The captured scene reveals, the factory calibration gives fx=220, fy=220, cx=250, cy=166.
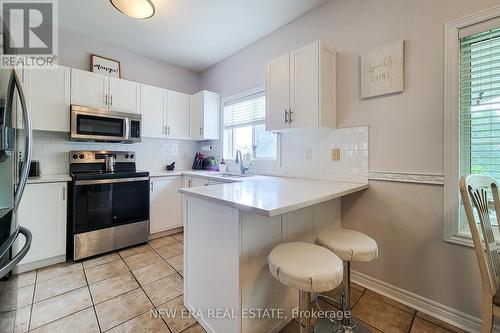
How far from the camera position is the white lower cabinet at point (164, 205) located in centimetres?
301

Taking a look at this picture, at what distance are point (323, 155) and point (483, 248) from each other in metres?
1.34

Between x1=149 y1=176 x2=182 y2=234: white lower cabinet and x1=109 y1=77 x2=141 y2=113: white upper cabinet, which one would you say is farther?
x1=149 y1=176 x2=182 y2=234: white lower cabinet

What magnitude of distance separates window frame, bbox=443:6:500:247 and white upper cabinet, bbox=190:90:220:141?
283 centimetres

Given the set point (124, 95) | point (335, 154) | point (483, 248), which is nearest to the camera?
point (483, 248)

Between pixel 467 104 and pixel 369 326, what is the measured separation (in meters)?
1.68

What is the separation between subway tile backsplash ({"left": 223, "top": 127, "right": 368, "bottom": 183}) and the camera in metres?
2.03

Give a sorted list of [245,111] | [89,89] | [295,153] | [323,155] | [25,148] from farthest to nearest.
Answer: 1. [245,111]
2. [89,89]
3. [295,153]
4. [323,155]
5. [25,148]

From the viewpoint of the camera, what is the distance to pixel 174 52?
11.1ft

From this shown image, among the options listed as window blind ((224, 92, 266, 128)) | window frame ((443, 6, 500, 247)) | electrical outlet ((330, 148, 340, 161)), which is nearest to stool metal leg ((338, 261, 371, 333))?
window frame ((443, 6, 500, 247))

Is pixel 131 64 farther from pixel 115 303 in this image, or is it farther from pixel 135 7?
pixel 115 303

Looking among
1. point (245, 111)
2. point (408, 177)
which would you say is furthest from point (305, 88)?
point (245, 111)

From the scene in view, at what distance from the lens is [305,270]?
3.45ft

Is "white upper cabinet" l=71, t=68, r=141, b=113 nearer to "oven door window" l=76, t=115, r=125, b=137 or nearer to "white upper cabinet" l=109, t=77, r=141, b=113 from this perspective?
"white upper cabinet" l=109, t=77, r=141, b=113

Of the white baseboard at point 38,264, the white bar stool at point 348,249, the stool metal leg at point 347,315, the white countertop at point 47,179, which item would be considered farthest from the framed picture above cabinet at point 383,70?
the white baseboard at point 38,264
